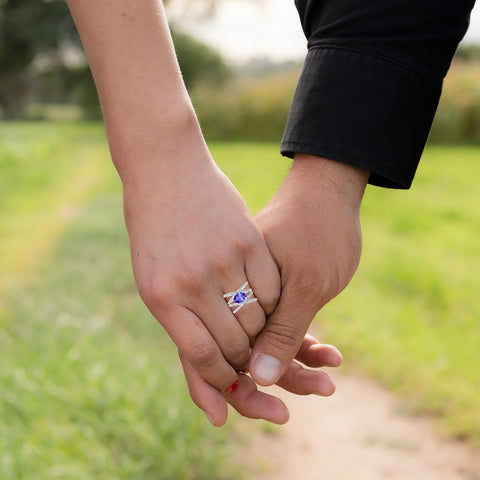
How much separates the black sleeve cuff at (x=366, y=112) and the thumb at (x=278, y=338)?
0.25 m

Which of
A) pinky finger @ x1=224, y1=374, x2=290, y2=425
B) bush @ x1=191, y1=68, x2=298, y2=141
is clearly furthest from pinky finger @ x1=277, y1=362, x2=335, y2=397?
bush @ x1=191, y1=68, x2=298, y2=141

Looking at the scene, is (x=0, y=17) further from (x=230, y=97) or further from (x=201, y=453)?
(x=201, y=453)

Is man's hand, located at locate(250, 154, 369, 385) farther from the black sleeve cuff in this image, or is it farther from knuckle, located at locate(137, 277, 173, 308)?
knuckle, located at locate(137, 277, 173, 308)

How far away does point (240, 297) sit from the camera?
2.97ft

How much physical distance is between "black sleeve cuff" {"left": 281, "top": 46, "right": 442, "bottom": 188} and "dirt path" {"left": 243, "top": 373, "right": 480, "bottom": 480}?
50.3 inches

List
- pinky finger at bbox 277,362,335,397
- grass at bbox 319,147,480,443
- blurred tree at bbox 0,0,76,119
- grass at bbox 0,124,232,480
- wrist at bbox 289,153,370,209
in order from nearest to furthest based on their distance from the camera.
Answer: wrist at bbox 289,153,370,209 < pinky finger at bbox 277,362,335,397 < grass at bbox 0,124,232,480 < grass at bbox 319,147,480,443 < blurred tree at bbox 0,0,76,119

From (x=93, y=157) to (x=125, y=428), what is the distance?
8.23 m

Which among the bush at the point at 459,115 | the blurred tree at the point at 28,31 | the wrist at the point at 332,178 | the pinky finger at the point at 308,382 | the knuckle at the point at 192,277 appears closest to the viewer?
the knuckle at the point at 192,277

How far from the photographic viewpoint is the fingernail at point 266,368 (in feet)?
3.15

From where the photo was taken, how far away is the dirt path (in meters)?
1.92

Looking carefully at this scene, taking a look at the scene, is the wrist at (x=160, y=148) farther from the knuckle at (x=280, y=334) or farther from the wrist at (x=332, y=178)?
the knuckle at (x=280, y=334)

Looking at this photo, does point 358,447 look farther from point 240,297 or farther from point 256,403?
point 240,297

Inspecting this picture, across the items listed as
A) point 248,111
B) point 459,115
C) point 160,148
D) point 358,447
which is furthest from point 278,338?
point 248,111

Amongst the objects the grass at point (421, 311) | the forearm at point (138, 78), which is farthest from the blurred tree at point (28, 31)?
the forearm at point (138, 78)
